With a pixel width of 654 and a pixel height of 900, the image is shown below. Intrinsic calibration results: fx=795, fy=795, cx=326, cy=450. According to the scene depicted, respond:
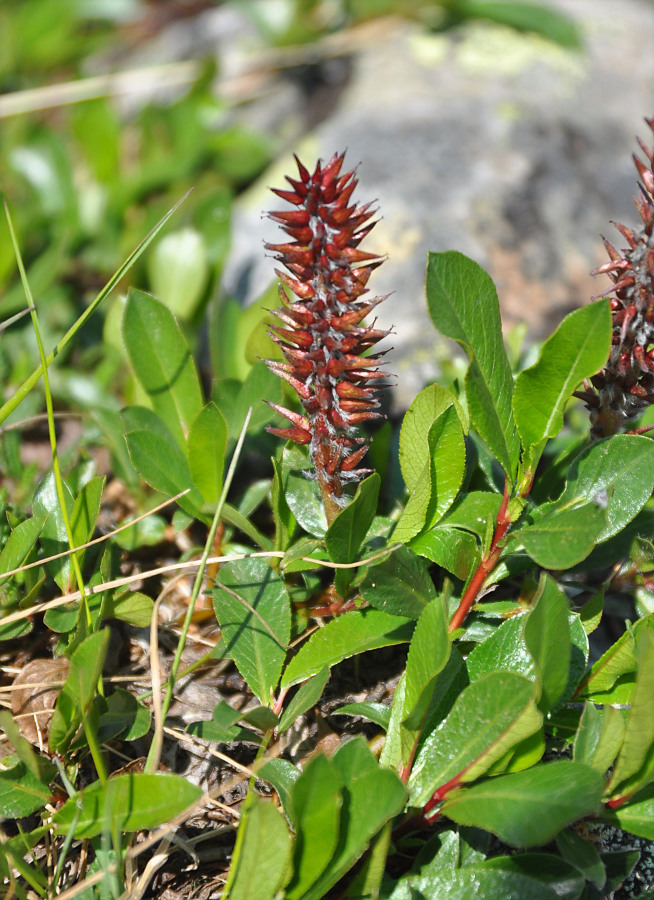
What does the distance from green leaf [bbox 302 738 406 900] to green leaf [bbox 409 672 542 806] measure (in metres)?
0.19

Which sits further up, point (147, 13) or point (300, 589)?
point (147, 13)

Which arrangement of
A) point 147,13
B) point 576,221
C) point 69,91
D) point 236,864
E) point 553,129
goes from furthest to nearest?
point 147,13 < point 69,91 < point 553,129 < point 576,221 < point 236,864

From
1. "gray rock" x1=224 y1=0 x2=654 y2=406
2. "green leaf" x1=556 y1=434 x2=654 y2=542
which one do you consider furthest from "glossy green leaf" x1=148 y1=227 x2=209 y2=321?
"green leaf" x1=556 y1=434 x2=654 y2=542

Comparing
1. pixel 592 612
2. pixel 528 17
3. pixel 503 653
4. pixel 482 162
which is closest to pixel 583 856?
pixel 503 653

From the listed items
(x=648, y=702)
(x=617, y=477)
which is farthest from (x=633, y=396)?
(x=648, y=702)

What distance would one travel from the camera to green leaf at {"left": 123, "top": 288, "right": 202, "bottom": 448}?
2285 millimetres

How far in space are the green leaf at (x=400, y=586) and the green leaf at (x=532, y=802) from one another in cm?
38

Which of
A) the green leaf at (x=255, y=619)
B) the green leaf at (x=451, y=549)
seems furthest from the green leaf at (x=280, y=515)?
the green leaf at (x=451, y=549)

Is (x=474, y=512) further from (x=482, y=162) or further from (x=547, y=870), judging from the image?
(x=482, y=162)

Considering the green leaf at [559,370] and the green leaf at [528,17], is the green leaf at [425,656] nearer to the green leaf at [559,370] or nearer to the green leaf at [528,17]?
the green leaf at [559,370]

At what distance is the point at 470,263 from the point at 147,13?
5.07 meters

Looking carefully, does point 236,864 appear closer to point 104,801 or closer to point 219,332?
point 104,801

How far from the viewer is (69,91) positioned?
13.7 feet

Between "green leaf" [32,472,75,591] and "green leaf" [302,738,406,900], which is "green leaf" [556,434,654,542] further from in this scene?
"green leaf" [32,472,75,591]
